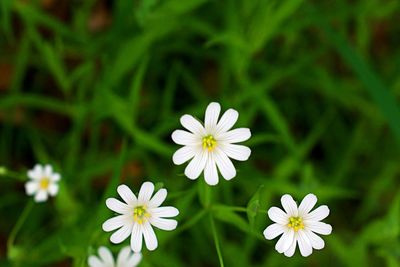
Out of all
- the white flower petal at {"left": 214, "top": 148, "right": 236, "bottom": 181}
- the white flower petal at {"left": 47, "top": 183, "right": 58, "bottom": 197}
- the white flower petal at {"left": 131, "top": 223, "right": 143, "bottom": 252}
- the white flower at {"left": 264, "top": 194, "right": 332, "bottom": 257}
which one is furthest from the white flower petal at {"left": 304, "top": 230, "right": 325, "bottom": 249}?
the white flower petal at {"left": 47, "top": 183, "right": 58, "bottom": 197}

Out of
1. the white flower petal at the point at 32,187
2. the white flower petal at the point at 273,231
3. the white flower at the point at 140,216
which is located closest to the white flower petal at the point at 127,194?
the white flower at the point at 140,216

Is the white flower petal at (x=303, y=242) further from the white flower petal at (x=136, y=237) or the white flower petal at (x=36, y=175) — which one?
the white flower petal at (x=36, y=175)

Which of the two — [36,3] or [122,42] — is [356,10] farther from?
[36,3]

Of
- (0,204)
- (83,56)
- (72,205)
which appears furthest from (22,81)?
(72,205)

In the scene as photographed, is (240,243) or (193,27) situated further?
(240,243)

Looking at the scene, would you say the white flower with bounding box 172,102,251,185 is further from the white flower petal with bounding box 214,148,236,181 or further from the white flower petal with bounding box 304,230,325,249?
the white flower petal with bounding box 304,230,325,249

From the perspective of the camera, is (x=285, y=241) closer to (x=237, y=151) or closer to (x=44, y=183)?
(x=237, y=151)
